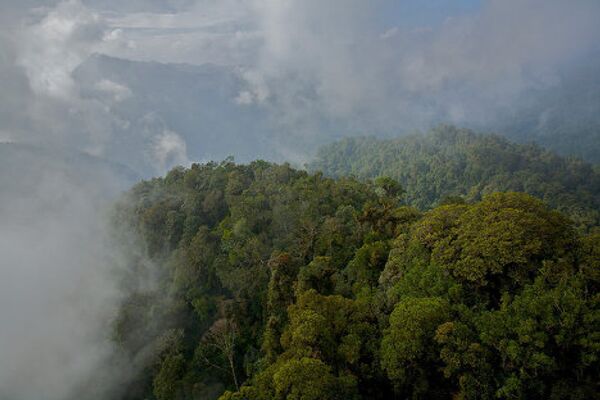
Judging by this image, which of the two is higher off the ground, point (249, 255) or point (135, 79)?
point (135, 79)

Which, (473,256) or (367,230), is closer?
(473,256)

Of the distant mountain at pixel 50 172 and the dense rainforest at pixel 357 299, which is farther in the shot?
the distant mountain at pixel 50 172

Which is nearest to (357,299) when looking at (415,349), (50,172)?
(415,349)

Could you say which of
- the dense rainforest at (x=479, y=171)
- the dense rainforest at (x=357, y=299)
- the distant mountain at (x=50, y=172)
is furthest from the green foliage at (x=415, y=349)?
the distant mountain at (x=50, y=172)

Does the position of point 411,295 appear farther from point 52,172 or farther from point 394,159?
point 394,159

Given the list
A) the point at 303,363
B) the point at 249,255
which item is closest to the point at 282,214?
the point at 249,255

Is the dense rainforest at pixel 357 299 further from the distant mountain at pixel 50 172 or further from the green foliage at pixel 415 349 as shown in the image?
the distant mountain at pixel 50 172

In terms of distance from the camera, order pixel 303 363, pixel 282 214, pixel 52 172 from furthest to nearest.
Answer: pixel 52 172 → pixel 282 214 → pixel 303 363
